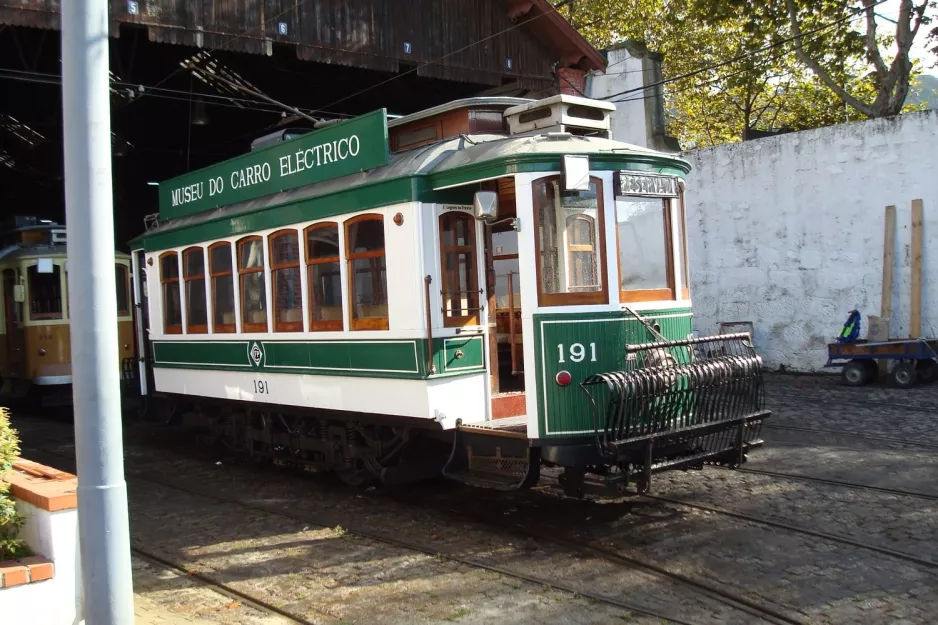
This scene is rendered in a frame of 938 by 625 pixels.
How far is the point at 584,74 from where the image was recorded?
62.7ft

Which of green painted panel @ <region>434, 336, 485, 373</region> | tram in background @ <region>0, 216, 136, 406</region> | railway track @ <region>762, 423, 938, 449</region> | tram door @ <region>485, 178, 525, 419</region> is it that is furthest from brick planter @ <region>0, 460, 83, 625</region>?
tram in background @ <region>0, 216, 136, 406</region>

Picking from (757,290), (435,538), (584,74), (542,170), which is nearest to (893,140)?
(757,290)

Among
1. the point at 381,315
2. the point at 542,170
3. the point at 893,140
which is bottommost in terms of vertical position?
the point at 381,315

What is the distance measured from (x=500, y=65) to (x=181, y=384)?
9.51 m

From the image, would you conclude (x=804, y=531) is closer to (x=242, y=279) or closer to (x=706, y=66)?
(x=242, y=279)

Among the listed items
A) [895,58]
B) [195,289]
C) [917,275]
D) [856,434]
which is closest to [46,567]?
[195,289]

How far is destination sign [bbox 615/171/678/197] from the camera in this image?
7.11m

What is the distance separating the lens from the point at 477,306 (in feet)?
25.7

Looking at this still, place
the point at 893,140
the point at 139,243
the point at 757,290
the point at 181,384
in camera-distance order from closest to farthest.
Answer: the point at 181,384 < the point at 139,243 < the point at 893,140 < the point at 757,290

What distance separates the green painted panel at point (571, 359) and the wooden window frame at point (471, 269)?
3.45 feet

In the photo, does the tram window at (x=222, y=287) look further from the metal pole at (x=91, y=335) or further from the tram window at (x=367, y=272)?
the metal pole at (x=91, y=335)

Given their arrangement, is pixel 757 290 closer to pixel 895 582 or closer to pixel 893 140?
pixel 893 140

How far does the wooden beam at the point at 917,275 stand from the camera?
1427 centimetres

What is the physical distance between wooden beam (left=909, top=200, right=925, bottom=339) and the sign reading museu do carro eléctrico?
9.94 meters
